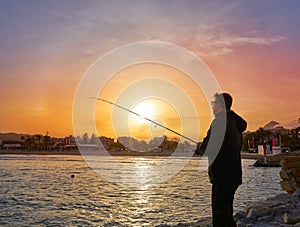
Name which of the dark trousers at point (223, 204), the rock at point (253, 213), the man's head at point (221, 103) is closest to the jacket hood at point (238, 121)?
the man's head at point (221, 103)

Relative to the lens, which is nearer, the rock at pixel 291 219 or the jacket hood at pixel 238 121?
the jacket hood at pixel 238 121

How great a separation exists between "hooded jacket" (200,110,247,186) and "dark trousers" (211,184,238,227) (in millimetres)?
91

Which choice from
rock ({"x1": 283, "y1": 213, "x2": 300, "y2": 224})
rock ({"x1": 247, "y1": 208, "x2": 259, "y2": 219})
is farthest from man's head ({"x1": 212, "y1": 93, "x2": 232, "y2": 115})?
rock ({"x1": 247, "y1": 208, "x2": 259, "y2": 219})

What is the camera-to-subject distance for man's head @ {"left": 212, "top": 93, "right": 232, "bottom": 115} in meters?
5.16

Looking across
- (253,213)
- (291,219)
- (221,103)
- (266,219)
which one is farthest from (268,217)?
(221,103)

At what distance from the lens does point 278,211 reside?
8812 millimetres

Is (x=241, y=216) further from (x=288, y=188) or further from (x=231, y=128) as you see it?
(x=231, y=128)

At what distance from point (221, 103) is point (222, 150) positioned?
688 millimetres

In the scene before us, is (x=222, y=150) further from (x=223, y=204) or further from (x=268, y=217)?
(x=268, y=217)

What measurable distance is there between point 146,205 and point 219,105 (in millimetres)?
10859

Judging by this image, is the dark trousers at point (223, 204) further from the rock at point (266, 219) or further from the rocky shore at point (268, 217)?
the rock at point (266, 219)

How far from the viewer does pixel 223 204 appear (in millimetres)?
5086

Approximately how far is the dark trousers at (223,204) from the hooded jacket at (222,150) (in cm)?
9

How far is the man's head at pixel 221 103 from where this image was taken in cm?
516
